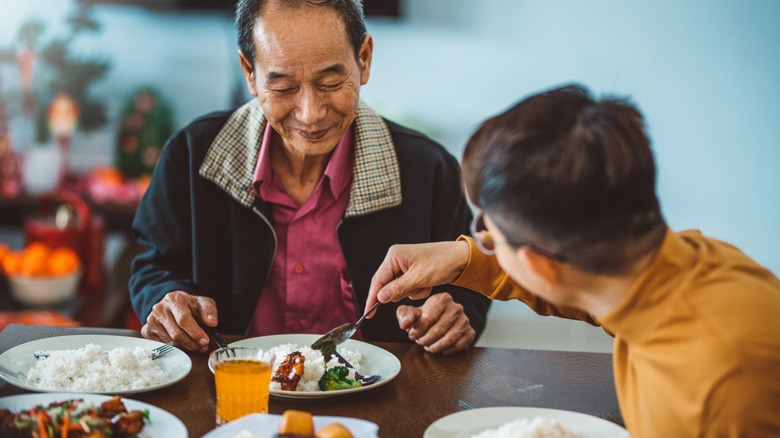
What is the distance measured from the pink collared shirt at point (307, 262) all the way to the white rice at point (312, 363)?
0.36 m

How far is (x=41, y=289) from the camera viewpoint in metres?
3.59

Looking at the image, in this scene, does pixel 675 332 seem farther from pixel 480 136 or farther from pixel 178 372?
pixel 178 372

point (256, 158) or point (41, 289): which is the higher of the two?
point (256, 158)

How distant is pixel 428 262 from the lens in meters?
1.61

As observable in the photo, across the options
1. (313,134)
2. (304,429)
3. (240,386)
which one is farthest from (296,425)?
(313,134)

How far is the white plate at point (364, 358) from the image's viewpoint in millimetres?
1430

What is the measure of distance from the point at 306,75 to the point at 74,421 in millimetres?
891

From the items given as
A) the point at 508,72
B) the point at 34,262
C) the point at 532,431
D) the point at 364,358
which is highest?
the point at 508,72

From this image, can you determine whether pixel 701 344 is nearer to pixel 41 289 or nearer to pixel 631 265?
pixel 631 265

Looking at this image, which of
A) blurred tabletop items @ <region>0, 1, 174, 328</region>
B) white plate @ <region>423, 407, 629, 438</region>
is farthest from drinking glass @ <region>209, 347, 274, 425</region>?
blurred tabletop items @ <region>0, 1, 174, 328</region>

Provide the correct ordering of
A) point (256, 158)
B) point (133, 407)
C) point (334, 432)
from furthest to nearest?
point (256, 158), point (133, 407), point (334, 432)

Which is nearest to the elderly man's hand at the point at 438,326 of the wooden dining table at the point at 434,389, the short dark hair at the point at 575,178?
the wooden dining table at the point at 434,389

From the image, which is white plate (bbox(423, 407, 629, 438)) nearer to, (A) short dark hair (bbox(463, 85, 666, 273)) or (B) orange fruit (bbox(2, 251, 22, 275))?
(A) short dark hair (bbox(463, 85, 666, 273))

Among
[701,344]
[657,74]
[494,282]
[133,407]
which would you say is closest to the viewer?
[701,344]
